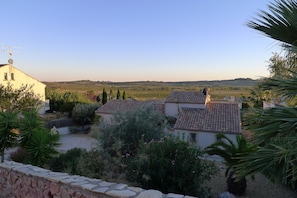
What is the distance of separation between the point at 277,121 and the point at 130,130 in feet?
24.2

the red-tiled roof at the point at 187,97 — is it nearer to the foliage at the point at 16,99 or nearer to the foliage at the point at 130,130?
the foliage at the point at 16,99

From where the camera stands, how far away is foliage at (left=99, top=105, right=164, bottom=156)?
367 inches

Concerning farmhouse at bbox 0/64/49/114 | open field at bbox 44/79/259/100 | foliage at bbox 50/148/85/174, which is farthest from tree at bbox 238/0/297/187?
open field at bbox 44/79/259/100

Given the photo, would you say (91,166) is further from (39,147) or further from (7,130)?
(7,130)

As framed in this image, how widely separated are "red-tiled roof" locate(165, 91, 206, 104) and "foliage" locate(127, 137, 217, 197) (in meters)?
17.3

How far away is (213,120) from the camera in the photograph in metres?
18.1

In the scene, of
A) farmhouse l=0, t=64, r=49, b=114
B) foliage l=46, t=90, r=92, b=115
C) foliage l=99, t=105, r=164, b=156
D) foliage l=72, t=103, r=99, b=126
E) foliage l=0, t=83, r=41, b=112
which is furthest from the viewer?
foliage l=46, t=90, r=92, b=115

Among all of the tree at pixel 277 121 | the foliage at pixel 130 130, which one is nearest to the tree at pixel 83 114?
the foliage at pixel 130 130

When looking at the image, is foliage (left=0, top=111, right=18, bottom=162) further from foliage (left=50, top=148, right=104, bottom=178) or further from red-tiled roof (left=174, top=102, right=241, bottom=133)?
red-tiled roof (left=174, top=102, right=241, bottom=133)

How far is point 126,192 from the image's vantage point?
361cm

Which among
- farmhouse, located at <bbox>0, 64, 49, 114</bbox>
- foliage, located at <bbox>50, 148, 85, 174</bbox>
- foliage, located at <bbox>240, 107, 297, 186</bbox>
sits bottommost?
foliage, located at <bbox>50, 148, 85, 174</bbox>

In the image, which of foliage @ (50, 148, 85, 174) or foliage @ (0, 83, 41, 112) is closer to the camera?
foliage @ (50, 148, 85, 174)

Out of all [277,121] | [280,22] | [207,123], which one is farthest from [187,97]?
[277,121]

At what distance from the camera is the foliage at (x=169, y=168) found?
632cm
